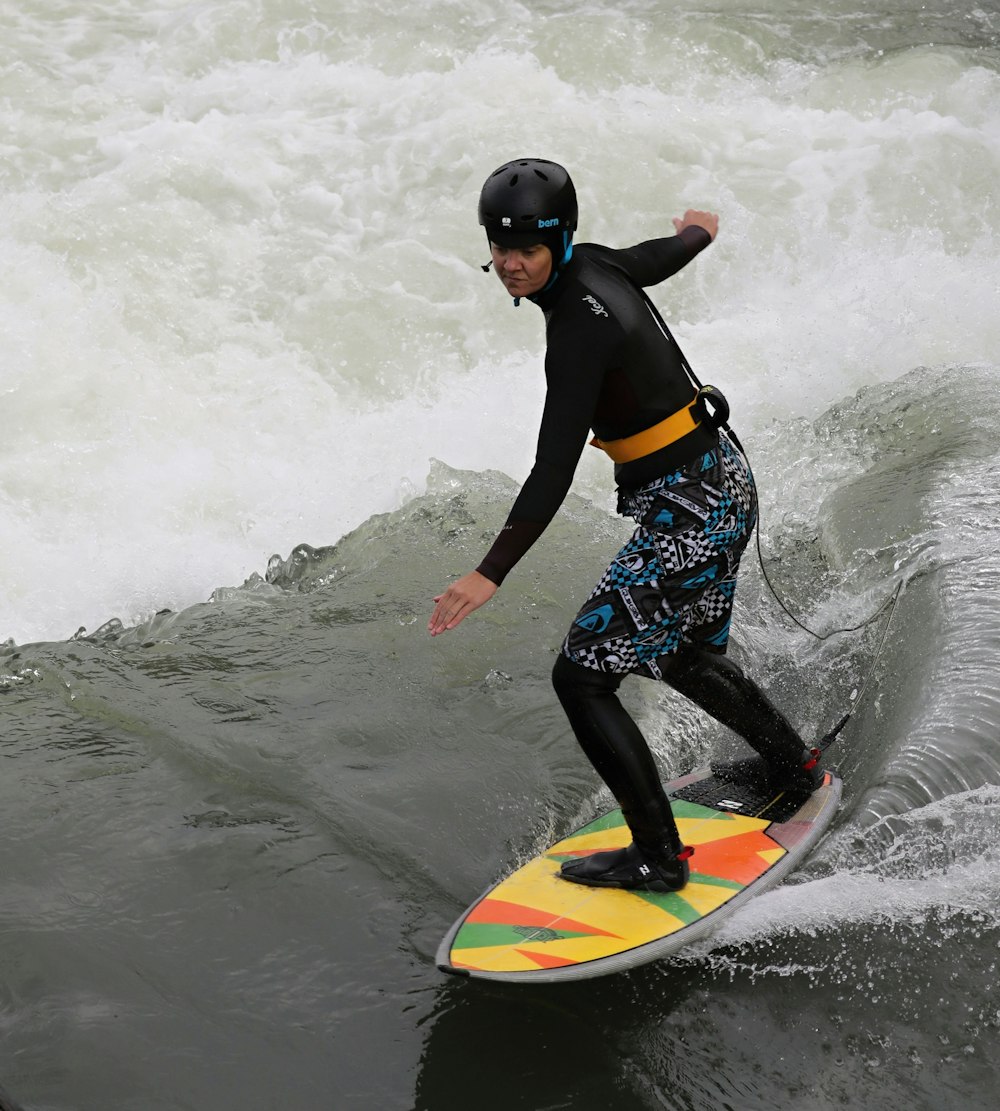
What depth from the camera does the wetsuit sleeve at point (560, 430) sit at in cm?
326

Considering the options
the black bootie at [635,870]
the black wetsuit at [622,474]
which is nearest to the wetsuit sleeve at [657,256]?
the black wetsuit at [622,474]

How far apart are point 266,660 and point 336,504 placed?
2.00 m

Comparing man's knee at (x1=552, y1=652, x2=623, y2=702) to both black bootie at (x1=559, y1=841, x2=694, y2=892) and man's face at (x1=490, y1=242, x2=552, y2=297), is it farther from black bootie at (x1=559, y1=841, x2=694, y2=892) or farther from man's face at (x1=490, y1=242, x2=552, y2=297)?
man's face at (x1=490, y1=242, x2=552, y2=297)

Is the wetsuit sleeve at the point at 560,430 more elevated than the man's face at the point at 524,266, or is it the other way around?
the man's face at the point at 524,266

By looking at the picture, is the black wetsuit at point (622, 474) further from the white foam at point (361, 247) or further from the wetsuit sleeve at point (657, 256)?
the white foam at point (361, 247)

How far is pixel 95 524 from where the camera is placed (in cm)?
693

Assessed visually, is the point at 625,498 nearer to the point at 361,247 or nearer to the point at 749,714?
the point at 749,714

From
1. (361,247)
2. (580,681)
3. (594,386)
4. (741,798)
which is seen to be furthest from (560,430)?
(361,247)

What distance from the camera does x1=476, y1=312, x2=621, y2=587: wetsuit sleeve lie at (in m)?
3.26

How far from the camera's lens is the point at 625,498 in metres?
3.66

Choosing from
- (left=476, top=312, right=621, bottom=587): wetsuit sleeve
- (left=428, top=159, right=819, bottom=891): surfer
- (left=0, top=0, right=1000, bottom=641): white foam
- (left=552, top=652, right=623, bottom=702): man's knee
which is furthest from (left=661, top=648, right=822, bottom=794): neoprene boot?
(left=0, top=0, right=1000, bottom=641): white foam

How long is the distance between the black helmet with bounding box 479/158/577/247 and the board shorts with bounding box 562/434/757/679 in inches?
30.1

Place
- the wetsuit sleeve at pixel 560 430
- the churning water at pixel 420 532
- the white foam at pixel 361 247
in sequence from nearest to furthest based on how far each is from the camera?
the wetsuit sleeve at pixel 560 430
the churning water at pixel 420 532
the white foam at pixel 361 247

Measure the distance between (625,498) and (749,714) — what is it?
32.5 inches
